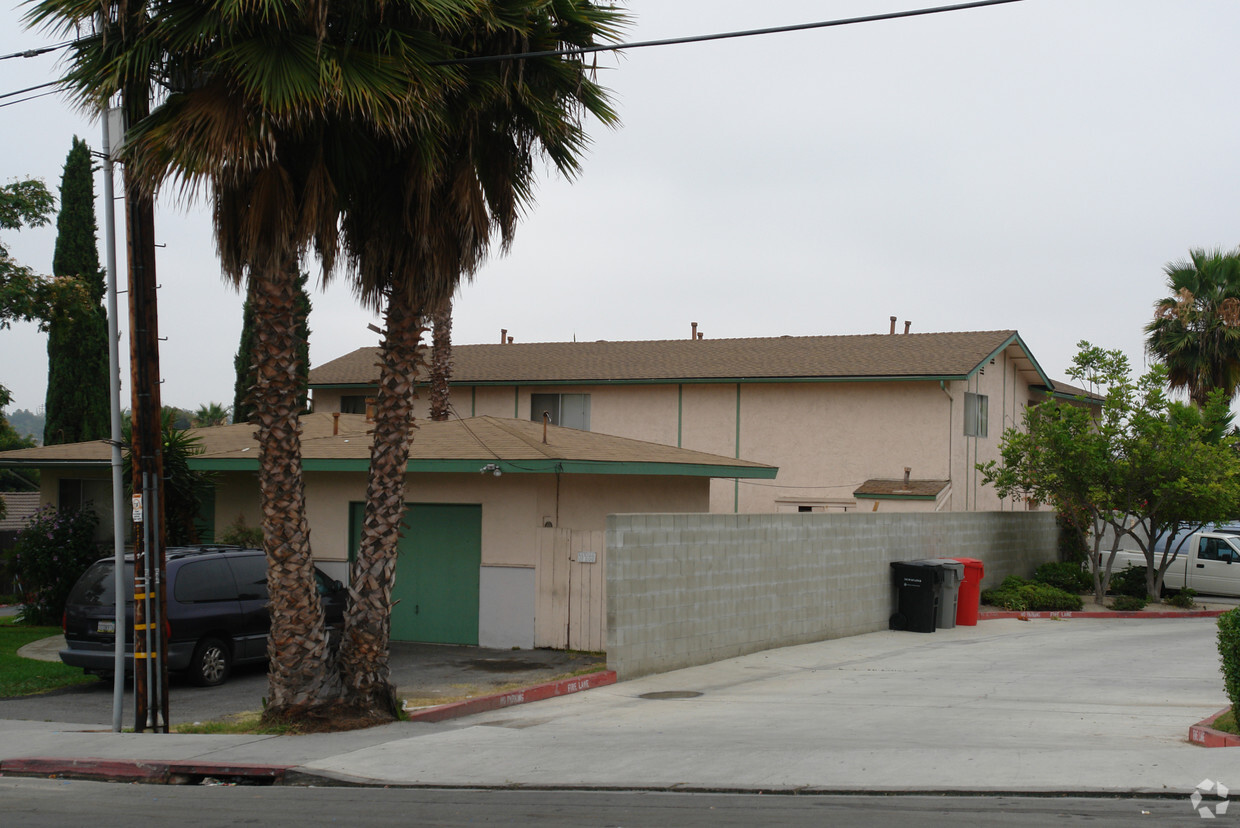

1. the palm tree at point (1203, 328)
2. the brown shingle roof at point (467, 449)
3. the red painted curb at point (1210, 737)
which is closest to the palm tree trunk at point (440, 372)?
the brown shingle roof at point (467, 449)

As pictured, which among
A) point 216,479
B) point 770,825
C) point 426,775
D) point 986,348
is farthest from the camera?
point 986,348

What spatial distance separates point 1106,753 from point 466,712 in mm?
6473

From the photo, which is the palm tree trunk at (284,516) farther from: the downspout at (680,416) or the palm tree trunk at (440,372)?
the downspout at (680,416)

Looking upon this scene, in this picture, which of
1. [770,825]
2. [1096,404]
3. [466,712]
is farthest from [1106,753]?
[1096,404]

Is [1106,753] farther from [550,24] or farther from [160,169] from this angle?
[160,169]

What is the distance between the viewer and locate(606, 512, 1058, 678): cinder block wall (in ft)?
46.0

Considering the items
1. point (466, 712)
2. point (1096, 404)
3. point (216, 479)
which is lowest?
point (466, 712)

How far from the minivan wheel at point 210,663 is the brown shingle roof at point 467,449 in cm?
305

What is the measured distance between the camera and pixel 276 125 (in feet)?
33.9

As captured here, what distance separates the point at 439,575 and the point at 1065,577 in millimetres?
14909

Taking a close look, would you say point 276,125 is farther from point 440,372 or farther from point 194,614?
point 440,372

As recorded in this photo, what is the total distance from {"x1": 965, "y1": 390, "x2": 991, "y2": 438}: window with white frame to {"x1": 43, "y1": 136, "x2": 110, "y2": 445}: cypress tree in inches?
981

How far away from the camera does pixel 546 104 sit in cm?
1180

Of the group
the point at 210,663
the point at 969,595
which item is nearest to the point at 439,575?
the point at 210,663
